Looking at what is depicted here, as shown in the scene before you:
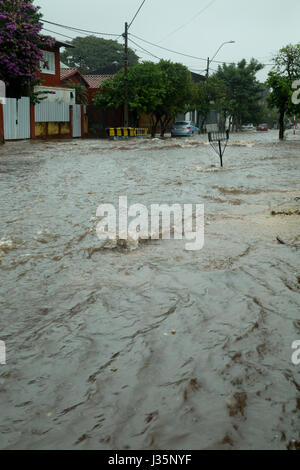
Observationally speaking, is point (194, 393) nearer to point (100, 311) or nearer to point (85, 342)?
point (85, 342)

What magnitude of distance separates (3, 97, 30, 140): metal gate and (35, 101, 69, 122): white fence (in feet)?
4.15

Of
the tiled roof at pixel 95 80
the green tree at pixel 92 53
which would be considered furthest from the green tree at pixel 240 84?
the tiled roof at pixel 95 80

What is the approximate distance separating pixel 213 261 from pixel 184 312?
4.35ft

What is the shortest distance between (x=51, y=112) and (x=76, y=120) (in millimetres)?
3726

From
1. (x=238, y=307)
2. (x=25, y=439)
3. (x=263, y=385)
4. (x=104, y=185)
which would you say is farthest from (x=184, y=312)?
(x=104, y=185)

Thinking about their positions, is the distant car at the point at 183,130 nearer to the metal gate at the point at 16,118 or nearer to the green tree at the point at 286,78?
the green tree at the point at 286,78

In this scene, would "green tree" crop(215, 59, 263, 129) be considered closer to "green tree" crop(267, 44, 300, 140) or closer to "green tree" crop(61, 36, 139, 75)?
"green tree" crop(61, 36, 139, 75)

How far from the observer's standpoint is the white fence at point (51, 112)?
985 inches

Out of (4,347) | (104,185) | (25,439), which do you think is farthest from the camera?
(104,185)

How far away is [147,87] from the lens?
30484 millimetres

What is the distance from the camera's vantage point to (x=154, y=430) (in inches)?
91.3

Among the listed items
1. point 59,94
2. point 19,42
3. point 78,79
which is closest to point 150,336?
point 19,42

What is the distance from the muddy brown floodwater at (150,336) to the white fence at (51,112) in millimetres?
19302

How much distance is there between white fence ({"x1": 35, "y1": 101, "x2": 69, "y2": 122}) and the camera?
25.0 m
